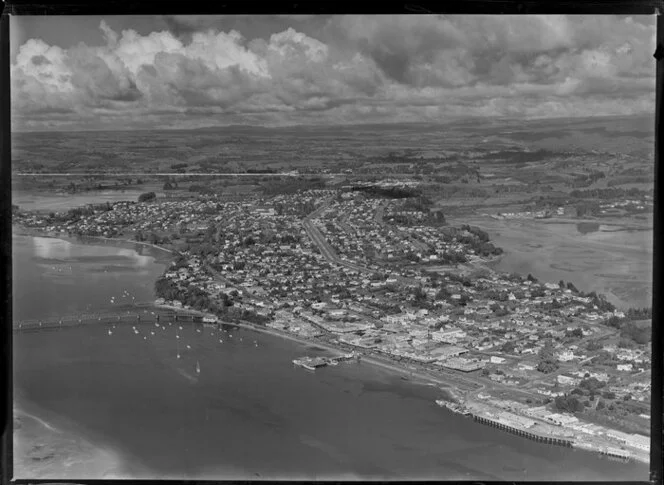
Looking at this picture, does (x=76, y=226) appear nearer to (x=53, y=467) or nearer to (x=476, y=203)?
(x=53, y=467)

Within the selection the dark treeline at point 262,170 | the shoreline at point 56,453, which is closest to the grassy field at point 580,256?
the dark treeline at point 262,170

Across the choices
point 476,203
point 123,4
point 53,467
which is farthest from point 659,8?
point 53,467

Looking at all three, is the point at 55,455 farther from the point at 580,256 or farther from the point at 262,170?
the point at 580,256

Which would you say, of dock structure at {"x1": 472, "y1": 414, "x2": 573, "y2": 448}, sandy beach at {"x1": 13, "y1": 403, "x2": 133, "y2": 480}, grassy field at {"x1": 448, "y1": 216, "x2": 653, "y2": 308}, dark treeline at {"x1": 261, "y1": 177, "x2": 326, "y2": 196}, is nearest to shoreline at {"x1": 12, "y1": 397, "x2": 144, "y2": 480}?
sandy beach at {"x1": 13, "y1": 403, "x2": 133, "y2": 480}

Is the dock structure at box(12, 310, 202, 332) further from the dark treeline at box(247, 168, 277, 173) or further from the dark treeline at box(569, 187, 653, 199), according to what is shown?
the dark treeline at box(569, 187, 653, 199)

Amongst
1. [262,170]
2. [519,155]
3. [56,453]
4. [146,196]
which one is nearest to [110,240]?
[146,196]

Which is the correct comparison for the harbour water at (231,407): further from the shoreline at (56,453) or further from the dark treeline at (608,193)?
the dark treeline at (608,193)
